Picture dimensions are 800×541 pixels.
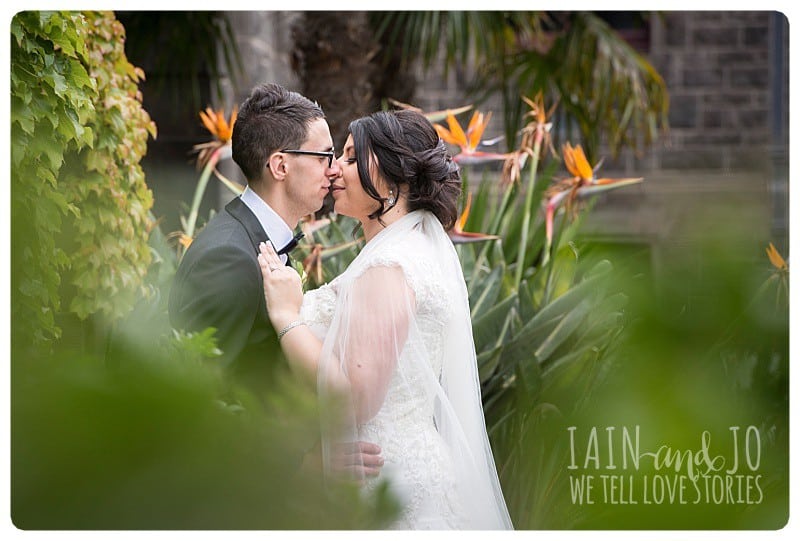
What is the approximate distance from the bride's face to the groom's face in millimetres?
Result: 45

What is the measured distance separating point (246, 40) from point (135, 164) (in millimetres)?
3085

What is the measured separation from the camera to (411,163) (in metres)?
1.32

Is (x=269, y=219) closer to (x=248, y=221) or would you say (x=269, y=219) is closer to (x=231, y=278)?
(x=248, y=221)

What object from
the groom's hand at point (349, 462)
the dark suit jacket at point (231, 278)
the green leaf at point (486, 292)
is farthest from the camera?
the green leaf at point (486, 292)

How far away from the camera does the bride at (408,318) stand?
1.23 m

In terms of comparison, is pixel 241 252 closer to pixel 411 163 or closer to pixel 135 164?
pixel 411 163

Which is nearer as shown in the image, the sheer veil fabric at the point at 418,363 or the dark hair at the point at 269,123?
the sheer veil fabric at the point at 418,363

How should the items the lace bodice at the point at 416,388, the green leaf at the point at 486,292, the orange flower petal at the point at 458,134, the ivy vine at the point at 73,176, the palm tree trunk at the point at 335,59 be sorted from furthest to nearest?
the palm tree trunk at the point at 335,59 < the green leaf at the point at 486,292 < the orange flower petal at the point at 458,134 < the lace bodice at the point at 416,388 < the ivy vine at the point at 73,176

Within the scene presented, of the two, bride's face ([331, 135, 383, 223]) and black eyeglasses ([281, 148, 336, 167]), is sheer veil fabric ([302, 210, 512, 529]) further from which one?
black eyeglasses ([281, 148, 336, 167])

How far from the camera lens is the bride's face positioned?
1329 mm

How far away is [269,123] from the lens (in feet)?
4.63

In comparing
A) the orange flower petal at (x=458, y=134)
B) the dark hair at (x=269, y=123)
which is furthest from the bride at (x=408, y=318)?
the orange flower petal at (x=458, y=134)

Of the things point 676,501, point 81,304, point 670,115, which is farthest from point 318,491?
point 670,115

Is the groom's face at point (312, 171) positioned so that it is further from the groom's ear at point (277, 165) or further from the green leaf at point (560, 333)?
the green leaf at point (560, 333)
